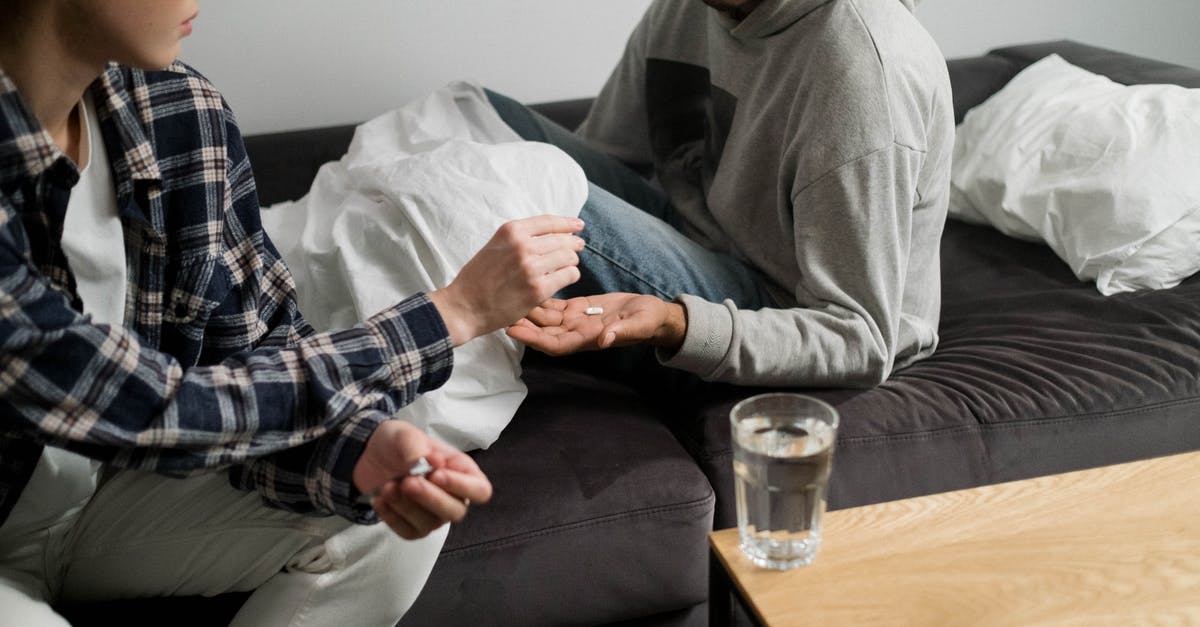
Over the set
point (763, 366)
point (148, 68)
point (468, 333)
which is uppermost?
point (148, 68)

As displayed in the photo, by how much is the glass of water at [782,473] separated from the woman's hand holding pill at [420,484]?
0.71ft

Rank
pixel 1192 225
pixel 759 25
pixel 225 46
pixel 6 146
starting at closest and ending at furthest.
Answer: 1. pixel 6 146
2. pixel 759 25
3. pixel 1192 225
4. pixel 225 46

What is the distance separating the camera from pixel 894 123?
4.01ft

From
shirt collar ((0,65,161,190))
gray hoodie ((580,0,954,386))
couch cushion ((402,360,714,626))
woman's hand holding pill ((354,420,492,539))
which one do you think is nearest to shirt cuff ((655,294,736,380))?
gray hoodie ((580,0,954,386))

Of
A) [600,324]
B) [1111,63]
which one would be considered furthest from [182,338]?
[1111,63]

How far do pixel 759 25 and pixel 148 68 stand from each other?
75cm

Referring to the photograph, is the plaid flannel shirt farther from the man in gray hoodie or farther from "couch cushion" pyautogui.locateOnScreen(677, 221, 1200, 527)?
"couch cushion" pyautogui.locateOnScreen(677, 221, 1200, 527)

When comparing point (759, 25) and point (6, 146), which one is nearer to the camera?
point (6, 146)

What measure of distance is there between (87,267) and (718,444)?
0.70 meters

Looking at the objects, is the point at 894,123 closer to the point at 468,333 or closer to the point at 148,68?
the point at 468,333

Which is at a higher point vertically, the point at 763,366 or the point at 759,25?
the point at 759,25

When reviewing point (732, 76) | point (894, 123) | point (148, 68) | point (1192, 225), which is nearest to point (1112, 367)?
point (1192, 225)

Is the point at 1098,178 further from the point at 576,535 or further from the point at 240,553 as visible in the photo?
the point at 240,553

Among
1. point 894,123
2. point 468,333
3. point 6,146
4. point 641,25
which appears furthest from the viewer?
point 641,25
